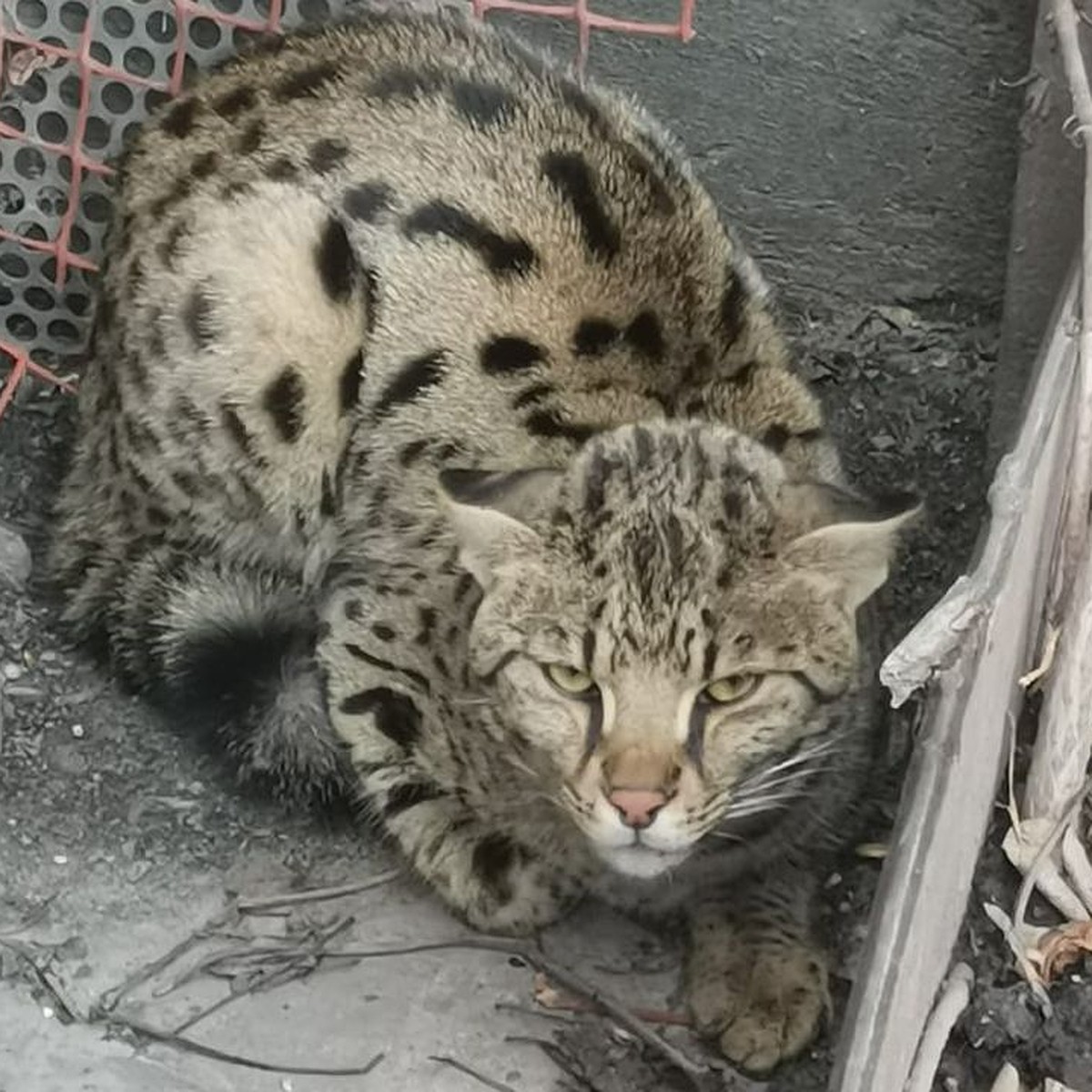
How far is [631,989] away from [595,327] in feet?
2.40

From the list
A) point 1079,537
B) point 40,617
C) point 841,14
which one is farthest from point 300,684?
point 841,14

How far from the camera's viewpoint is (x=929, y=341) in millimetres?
3191

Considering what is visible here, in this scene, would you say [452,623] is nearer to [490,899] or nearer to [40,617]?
[490,899]

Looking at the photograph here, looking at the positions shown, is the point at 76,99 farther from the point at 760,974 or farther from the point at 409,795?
the point at 760,974

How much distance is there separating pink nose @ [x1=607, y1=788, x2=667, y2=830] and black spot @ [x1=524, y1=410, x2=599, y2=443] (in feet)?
1.46

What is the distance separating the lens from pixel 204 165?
8.91 ft

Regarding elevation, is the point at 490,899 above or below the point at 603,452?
below

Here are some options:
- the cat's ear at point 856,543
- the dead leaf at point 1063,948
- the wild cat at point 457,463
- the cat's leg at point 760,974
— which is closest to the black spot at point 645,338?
the wild cat at point 457,463

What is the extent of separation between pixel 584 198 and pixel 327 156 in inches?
11.9

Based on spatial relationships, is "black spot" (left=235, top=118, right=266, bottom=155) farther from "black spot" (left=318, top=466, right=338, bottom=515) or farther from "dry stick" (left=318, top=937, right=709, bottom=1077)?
"dry stick" (left=318, top=937, right=709, bottom=1077)

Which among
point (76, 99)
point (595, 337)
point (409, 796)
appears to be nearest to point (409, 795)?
point (409, 796)

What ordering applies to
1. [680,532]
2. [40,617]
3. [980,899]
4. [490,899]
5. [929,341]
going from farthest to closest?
[929,341] < [40,617] < [490,899] < [980,899] < [680,532]

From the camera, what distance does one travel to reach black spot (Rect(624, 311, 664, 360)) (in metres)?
2.54

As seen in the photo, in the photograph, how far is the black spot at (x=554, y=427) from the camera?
97.6 inches
